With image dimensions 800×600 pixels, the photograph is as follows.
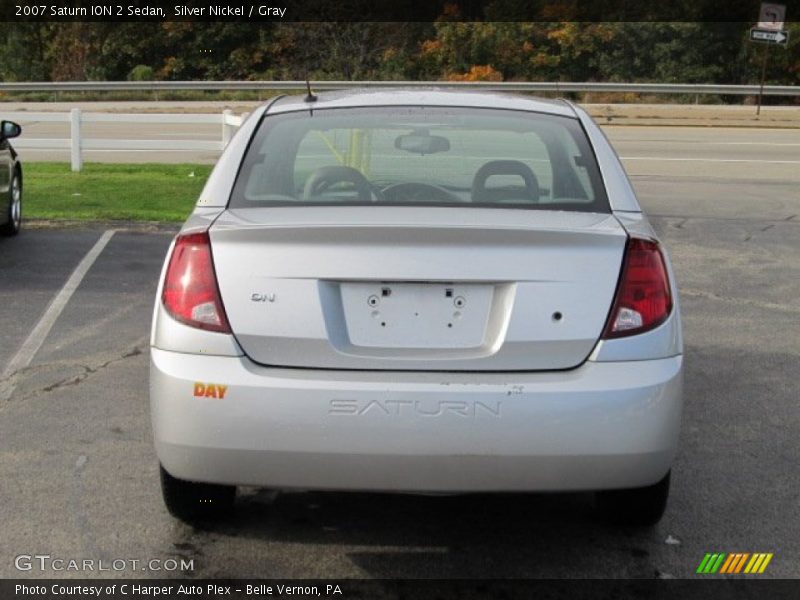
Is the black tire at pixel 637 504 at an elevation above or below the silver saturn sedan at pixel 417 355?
below

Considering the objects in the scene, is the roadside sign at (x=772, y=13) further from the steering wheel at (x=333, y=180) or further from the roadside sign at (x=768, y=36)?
the steering wheel at (x=333, y=180)

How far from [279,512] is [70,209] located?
32.3 feet

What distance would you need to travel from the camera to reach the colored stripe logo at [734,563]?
168 inches

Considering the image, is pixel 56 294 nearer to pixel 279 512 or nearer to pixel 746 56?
pixel 279 512

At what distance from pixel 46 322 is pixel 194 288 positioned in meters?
4.30

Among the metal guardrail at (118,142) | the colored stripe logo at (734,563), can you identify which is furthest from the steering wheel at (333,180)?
the metal guardrail at (118,142)

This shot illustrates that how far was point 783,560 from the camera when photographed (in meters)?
4.36

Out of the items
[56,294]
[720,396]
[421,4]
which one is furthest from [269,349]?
[421,4]

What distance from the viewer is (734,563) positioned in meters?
4.33

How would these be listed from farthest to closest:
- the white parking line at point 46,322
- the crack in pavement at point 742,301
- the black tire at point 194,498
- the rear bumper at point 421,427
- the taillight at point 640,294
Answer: the crack in pavement at point 742,301, the white parking line at point 46,322, the black tire at point 194,498, the taillight at point 640,294, the rear bumper at point 421,427

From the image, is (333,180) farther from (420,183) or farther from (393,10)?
(393,10)

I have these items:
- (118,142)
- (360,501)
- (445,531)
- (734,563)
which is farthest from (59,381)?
(118,142)

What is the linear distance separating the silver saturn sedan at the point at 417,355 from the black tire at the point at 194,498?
36cm

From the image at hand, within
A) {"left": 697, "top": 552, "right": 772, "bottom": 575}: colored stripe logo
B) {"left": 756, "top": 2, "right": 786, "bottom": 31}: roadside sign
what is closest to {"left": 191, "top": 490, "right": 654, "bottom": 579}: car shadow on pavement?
{"left": 697, "top": 552, "right": 772, "bottom": 575}: colored stripe logo
